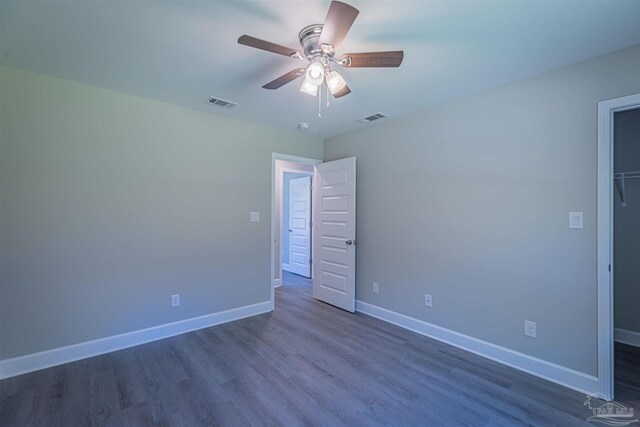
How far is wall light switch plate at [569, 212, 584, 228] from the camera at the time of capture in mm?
2201

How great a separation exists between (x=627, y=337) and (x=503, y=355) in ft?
5.18

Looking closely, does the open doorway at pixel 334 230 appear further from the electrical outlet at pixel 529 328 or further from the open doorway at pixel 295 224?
the electrical outlet at pixel 529 328

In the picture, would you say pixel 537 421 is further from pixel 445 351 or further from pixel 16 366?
pixel 16 366

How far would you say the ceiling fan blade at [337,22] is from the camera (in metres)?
1.37

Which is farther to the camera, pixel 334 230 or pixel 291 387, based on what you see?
pixel 334 230

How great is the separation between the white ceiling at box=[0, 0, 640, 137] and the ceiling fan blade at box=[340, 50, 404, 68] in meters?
0.22

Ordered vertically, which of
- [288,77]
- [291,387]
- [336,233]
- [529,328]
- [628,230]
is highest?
[288,77]

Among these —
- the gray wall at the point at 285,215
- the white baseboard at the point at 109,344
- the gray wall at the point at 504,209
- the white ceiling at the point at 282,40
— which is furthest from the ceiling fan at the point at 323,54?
the gray wall at the point at 285,215

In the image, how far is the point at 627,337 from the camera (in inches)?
117

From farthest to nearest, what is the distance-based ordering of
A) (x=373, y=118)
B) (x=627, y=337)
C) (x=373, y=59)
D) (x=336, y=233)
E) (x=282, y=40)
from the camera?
(x=336, y=233), (x=373, y=118), (x=627, y=337), (x=282, y=40), (x=373, y=59)

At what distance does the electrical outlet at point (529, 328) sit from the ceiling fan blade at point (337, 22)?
2.71 metres

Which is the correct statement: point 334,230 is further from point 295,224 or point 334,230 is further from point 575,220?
point 575,220

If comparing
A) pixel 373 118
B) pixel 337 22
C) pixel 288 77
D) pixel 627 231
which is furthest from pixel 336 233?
pixel 627 231

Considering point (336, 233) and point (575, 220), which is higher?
point (575, 220)
